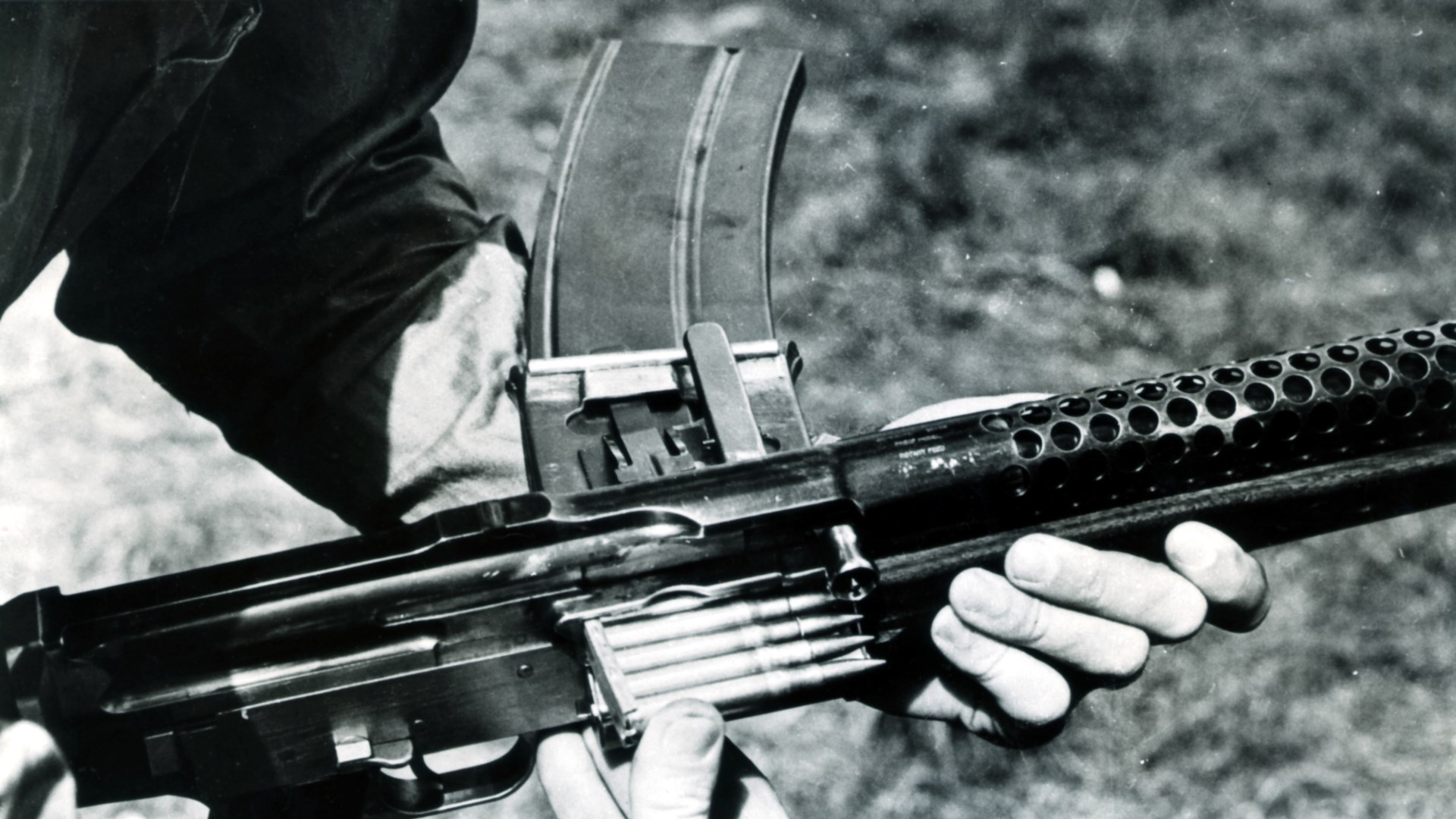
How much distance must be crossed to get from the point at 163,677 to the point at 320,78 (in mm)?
1129

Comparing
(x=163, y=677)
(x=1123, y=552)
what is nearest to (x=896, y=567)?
(x=1123, y=552)

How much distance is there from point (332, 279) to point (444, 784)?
1.00m

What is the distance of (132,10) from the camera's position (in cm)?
135

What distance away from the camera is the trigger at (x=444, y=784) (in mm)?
1525

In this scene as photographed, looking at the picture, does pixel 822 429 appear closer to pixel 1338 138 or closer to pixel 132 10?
pixel 1338 138

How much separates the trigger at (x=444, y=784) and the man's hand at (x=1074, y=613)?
628 millimetres

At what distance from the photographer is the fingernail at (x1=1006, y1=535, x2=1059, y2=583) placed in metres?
1.44

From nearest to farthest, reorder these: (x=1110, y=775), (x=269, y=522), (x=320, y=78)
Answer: (x=320, y=78) → (x=1110, y=775) → (x=269, y=522)

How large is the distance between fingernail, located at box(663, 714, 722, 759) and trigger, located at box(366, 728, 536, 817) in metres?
0.39

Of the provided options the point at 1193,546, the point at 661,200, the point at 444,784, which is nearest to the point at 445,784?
the point at 444,784

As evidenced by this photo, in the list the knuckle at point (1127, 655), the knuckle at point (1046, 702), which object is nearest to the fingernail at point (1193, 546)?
the knuckle at point (1127, 655)

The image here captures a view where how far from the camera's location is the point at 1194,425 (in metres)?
1.45

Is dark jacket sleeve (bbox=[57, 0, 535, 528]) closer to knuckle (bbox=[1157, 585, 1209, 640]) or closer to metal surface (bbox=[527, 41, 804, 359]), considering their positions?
metal surface (bbox=[527, 41, 804, 359])

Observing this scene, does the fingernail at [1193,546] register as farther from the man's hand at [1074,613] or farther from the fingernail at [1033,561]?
the fingernail at [1033,561]
